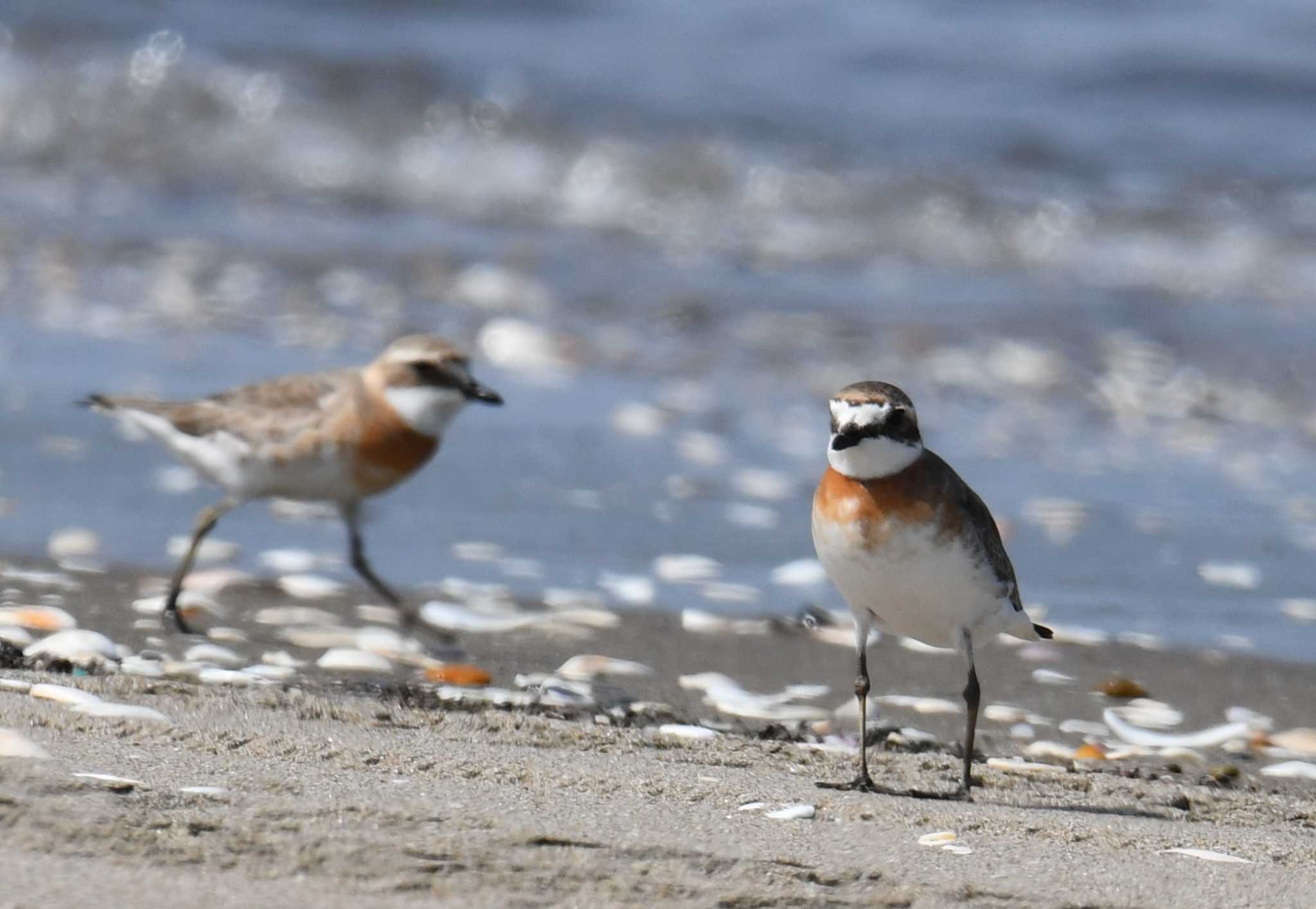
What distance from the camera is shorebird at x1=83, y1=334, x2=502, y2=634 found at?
247 inches

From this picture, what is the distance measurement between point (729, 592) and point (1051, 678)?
1.23 metres

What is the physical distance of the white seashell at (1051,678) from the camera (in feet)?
18.3

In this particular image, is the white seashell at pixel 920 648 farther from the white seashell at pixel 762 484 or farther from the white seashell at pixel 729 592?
the white seashell at pixel 762 484

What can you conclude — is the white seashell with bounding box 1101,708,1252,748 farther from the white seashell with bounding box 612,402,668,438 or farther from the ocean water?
the white seashell with bounding box 612,402,668,438

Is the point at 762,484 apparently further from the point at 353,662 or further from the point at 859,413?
the point at 859,413

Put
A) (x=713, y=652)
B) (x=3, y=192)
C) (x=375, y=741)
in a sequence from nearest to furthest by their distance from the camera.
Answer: (x=375, y=741), (x=713, y=652), (x=3, y=192)

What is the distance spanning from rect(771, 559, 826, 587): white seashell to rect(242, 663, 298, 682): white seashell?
208 centimetres

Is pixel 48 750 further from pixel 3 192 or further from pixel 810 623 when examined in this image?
pixel 3 192

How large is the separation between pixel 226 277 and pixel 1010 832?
27.3ft

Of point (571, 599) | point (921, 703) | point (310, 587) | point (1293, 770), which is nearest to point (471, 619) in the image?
point (571, 599)

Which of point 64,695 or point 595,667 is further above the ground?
point 595,667

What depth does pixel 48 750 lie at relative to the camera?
3430 millimetres

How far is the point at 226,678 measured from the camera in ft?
15.2

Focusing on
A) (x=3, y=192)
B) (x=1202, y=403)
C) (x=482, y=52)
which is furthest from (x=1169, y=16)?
(x=3, y=192)
